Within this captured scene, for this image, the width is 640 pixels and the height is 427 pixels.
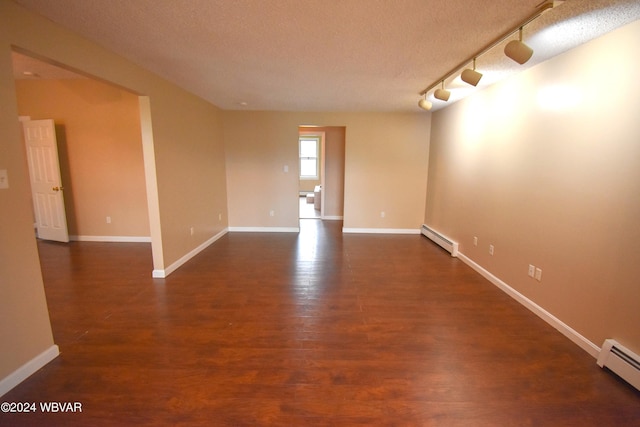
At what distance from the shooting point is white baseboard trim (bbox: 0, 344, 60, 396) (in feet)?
5.32

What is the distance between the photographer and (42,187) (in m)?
4.44

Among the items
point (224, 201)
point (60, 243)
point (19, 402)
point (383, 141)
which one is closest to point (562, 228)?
point (383, 141)

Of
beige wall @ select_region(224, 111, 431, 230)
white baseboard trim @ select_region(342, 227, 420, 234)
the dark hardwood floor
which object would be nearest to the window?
beige wall @ select_region(224, 111, 431, 230)

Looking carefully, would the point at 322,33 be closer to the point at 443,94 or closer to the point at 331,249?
the point at 443,94

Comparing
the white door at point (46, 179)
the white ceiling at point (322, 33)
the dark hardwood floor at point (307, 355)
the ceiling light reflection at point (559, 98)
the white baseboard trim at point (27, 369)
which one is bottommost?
the dark hardwood floor at point (307, 355)

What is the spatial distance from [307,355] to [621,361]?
6.73ft

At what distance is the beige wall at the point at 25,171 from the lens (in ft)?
5.33

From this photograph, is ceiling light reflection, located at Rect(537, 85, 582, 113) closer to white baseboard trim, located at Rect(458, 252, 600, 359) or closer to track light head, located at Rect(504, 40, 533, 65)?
track light head, located at Rect(504, 40, 533, 65)

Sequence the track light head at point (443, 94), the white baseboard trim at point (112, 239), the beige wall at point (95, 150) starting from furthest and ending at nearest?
the white baseboard trim at point (112, 239) < the beige wall at point (95, 150) < the track light head at point (443, 94)

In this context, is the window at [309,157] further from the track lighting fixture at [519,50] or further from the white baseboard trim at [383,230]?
the track lighting fixture at [519,50]

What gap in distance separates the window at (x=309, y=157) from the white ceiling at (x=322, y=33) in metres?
8.19

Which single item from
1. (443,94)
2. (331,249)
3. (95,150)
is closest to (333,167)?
(331,249)

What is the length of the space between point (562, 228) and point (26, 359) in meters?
4.04

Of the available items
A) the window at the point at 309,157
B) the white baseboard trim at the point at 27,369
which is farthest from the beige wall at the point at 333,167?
the white baseboard trim at the point at 27,369
